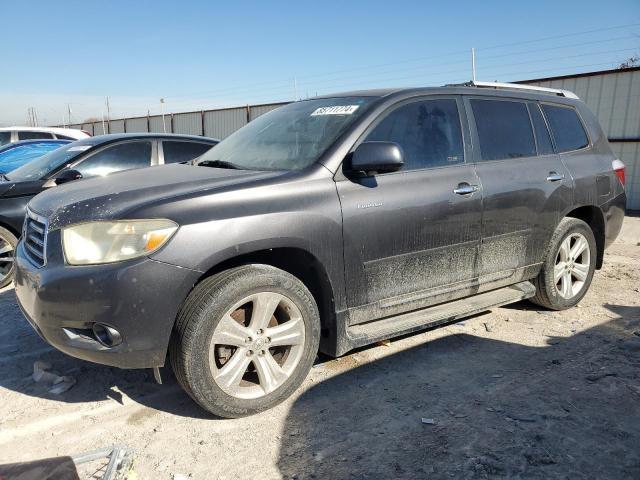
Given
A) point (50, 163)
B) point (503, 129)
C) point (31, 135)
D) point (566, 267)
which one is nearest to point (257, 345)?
point (503, 129)

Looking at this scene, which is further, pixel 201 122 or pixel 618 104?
pixel 201 122

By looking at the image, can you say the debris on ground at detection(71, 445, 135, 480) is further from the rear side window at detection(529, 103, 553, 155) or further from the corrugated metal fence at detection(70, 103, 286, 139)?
the corrugated metal fence at detection(70, 103, 286, 139)

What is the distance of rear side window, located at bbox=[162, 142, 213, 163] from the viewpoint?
613 cm

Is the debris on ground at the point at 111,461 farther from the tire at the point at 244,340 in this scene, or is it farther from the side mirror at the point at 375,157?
the side mirror at the point at 375,157

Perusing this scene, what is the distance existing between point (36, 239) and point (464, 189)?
271 cm

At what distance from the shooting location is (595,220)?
4723mm

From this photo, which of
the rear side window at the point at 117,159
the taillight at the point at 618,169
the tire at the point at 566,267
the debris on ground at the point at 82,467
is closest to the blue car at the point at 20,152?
the rear side window at the point at 117,159

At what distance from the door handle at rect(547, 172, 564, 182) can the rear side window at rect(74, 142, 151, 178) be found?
429 centimetres

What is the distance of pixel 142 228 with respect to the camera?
2.51 meters

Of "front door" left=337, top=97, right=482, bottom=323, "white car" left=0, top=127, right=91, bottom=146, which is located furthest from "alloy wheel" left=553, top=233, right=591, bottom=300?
"white car" left=0, top=127, right=91, bottom=146

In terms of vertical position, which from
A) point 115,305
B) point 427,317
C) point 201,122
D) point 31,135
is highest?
point 201,122

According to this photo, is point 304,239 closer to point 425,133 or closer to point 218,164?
point 218,164

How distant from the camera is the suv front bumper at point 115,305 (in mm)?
2449

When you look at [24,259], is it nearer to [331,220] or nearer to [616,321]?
[331,220]
